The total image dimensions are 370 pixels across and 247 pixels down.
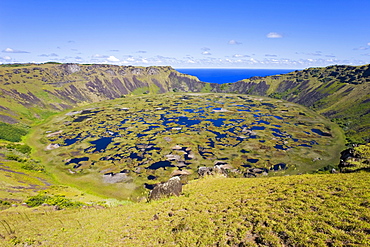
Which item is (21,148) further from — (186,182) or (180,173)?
(186,182)

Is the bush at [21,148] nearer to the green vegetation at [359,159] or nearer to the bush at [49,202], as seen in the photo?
the bush at [49,202]

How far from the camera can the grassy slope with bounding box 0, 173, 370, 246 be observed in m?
19.9

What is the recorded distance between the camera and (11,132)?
14475 centimetres

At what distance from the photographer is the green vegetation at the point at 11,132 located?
135500mm

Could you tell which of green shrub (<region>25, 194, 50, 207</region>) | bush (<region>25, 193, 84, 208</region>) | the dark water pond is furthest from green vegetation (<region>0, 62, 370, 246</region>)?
the dark water pond

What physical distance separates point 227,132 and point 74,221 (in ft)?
424

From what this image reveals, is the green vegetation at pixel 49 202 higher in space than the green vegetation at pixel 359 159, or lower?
lower

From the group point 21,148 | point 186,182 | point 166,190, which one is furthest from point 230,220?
point 21,148

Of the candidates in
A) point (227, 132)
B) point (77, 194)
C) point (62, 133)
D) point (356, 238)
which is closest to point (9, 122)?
point (62, 133)

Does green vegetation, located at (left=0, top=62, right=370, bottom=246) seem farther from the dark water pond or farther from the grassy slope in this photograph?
the dark water pond

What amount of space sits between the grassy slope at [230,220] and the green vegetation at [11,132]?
5000 inches

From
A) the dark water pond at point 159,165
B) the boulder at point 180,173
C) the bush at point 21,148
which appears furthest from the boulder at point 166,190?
the bush at point 21,148

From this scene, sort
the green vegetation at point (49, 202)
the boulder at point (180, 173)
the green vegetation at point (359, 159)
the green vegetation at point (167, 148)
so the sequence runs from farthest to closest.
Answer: the green vegetation at point (167, 148) < the boulder at point (180, 173) < the green vegetation at point (49, 202) < the green vegetation at point (359, 159)

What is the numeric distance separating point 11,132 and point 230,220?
178 meters
